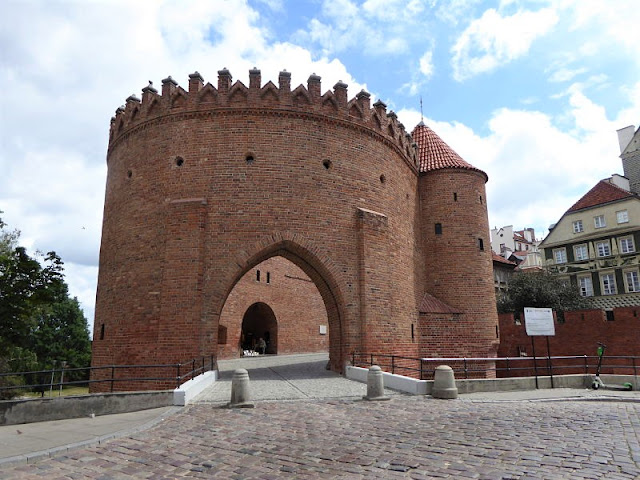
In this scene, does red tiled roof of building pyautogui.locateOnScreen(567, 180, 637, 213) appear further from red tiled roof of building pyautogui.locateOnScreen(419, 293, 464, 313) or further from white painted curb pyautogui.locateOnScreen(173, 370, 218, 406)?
white painted curb pyautogui.locateOnScreen(173, 370, 218, 406)

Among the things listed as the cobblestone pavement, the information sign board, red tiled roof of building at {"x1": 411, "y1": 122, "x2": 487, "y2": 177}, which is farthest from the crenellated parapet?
the cobblestone pavement

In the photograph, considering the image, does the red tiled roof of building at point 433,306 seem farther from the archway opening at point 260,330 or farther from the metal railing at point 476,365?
the archway opening at point 260,330

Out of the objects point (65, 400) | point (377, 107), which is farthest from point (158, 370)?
point (377, 107)

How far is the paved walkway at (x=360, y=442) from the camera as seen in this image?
5066 mm

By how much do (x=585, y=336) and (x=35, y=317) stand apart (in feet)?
99.0

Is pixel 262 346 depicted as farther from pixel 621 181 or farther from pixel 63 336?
pixel 621 181

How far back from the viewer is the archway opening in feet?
82.7

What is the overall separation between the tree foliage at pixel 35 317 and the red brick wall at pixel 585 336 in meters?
19.0

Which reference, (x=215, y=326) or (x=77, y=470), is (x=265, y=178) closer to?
(x=215, y=326)

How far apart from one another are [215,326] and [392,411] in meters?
6.34

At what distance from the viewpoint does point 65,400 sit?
28.0 ft

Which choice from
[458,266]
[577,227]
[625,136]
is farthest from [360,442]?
[625,136]

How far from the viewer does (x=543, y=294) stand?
2903 cm

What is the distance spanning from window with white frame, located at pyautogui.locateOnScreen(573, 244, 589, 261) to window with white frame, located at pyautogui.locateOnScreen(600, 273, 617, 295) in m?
1.73
